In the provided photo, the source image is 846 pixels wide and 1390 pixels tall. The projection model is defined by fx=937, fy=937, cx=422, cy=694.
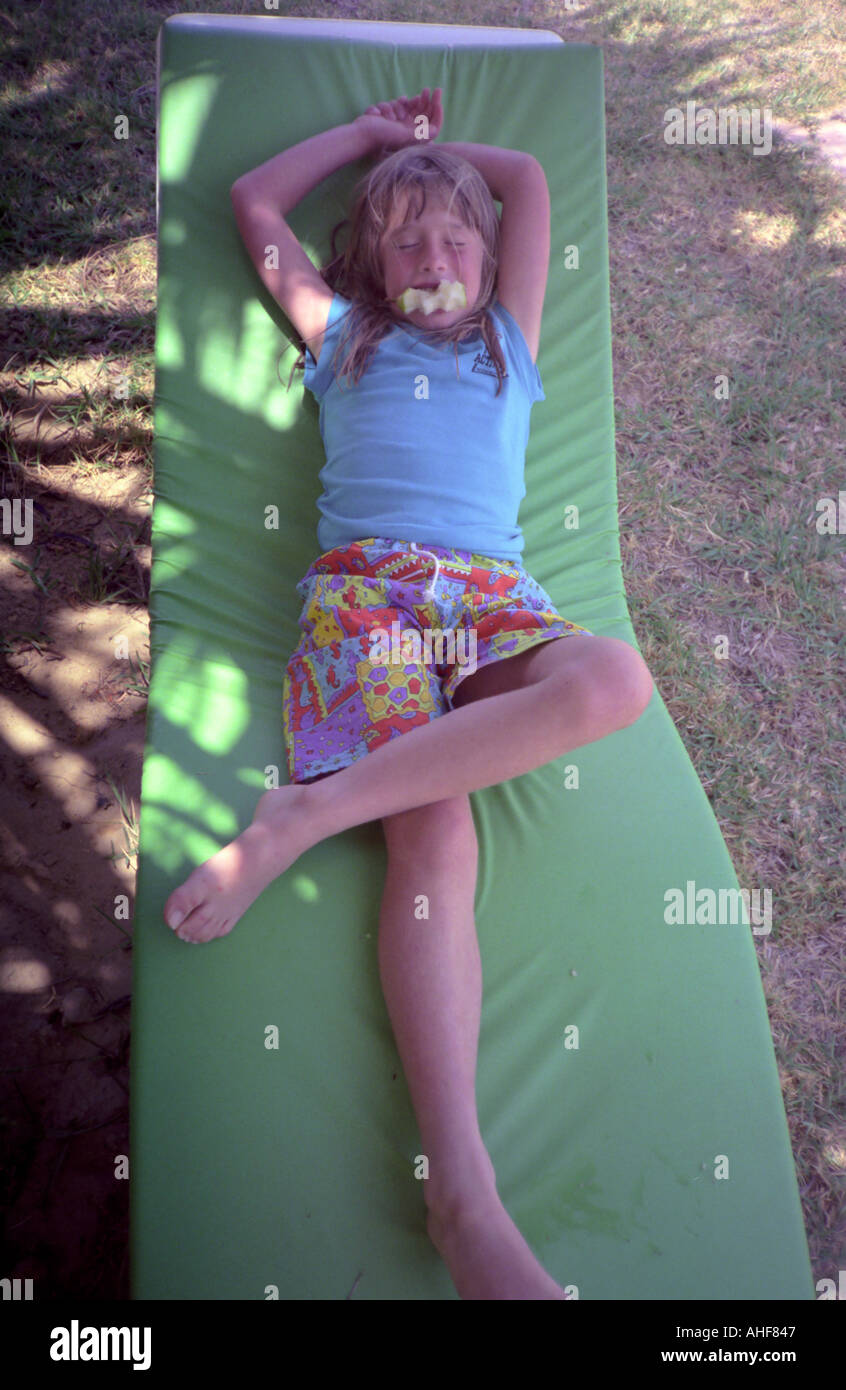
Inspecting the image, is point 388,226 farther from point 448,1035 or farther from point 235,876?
point 448,1035

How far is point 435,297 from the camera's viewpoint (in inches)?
75.4

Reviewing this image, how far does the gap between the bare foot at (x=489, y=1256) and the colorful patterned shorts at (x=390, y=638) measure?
715 millimetres

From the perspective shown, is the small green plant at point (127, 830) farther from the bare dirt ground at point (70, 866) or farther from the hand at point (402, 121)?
the hand at point (402, 121)

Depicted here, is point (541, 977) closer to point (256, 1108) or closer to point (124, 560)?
point (256, 1108)

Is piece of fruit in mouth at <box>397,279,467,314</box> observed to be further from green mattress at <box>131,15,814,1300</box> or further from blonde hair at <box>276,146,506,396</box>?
green mattress at <box>131,15,814,1300</box>

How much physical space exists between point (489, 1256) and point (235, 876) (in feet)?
2.11

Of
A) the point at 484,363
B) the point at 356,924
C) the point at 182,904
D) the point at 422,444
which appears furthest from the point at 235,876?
the point at 484,363

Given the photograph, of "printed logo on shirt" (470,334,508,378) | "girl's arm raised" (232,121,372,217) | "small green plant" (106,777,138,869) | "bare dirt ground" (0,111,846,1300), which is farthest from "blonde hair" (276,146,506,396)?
"small green plant" (106,777,138,869)

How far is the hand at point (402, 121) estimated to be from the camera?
2.13 meters

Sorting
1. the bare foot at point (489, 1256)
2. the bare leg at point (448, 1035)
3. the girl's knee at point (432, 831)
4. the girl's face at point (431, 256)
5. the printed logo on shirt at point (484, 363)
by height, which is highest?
the girl's face at point (431, 256)

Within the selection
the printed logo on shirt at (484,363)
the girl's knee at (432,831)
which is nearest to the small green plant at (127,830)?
the girl's knee at (432,831)

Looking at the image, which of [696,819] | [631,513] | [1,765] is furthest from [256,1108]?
[631,513]

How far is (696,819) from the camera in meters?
1.78
